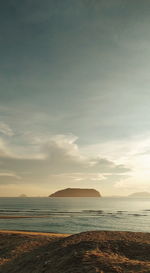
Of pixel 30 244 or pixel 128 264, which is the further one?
pixel 30 244

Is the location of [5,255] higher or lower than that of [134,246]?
lower

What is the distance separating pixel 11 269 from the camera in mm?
13898

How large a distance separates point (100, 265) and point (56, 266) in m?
3.12

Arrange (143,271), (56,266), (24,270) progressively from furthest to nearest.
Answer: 1. (24,270)
2. (56,266)
3. (143,271)

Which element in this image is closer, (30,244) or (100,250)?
(100,250)

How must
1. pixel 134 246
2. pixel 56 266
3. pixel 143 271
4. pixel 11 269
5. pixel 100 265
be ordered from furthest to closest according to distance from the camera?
pixel 134 246 → pixel 11 269 → pixel 56 266 → pixel 100 265 → pixel 143 271

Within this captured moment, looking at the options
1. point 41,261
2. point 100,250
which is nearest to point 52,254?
point 41,261

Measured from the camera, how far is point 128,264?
10.3 metres

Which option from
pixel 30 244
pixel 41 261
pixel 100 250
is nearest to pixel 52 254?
pixel 41 261

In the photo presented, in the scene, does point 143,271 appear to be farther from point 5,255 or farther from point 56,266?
point 5,255

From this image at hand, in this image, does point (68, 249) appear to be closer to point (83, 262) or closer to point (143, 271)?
point (83, 262)

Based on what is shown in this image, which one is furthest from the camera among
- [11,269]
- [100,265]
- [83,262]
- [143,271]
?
[11,269]

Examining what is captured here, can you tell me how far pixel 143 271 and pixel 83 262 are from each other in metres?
3.17

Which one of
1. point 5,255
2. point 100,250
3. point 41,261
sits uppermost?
point 100,250
